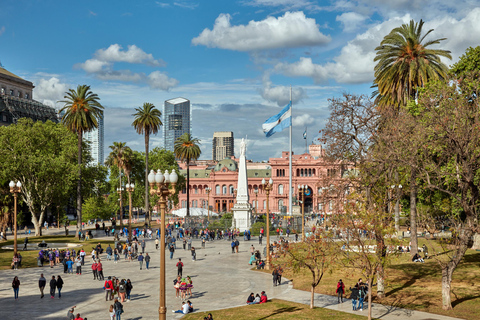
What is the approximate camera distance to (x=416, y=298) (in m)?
24.3

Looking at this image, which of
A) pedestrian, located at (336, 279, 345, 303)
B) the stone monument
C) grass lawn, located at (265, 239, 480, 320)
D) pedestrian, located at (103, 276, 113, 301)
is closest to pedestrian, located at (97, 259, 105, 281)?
pedestrian, located at (103, 276, 113, 301)

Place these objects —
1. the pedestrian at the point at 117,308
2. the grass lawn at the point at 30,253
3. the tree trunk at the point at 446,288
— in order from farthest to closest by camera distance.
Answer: the grass lawn at the point at 30,253, the tree trunk at the point at 446,288, the pedestrian at the point at 117,308

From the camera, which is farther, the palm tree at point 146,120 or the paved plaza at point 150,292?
the palm tree at point 146,120

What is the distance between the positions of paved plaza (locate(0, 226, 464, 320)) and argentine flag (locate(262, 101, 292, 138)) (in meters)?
21.4

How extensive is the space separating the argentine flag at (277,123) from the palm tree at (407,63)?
62.4 feet

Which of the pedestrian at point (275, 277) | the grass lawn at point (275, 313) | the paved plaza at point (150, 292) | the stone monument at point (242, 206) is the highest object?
the stone monument at point (242, 206)

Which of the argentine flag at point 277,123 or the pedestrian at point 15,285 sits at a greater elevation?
the argentine flag at point 277,123

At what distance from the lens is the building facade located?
85125 millimetres

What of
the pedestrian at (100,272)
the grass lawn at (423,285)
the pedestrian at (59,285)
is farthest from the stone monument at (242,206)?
the pedestrian at (59,285)

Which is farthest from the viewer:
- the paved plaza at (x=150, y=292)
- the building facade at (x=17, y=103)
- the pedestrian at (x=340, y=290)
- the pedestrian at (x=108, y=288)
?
the building facade at (x=17, y=103)

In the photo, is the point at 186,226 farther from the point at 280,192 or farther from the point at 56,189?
the point at 280,192

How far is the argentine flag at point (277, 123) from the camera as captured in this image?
183 feet

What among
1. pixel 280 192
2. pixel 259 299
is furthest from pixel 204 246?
pixel 280 192

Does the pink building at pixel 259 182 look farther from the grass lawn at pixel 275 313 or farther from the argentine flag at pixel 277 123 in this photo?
the grass lawn at pixel 275 313
